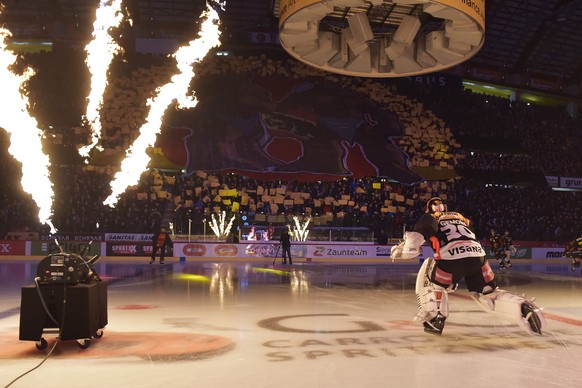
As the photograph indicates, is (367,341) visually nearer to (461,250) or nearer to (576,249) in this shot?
(461,250)

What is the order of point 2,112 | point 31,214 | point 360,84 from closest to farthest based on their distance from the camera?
point 2,112, point 31,214, point 360,84

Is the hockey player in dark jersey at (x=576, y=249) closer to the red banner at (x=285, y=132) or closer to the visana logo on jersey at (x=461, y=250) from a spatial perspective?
the red banner at (x=285, y=132)

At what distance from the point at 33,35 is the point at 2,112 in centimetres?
2632

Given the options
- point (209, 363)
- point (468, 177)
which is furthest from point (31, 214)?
point (468, 177)

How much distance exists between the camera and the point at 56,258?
704 centimetres

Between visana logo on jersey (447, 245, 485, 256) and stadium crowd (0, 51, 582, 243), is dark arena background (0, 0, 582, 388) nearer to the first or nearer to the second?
stadium crowd (0, 51, 582, 243)

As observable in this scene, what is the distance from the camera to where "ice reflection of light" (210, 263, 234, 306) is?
13.1 m

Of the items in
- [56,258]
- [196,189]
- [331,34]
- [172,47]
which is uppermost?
[172,47]

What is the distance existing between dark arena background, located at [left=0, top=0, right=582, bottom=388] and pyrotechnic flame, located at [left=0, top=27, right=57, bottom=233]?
0.19 feet

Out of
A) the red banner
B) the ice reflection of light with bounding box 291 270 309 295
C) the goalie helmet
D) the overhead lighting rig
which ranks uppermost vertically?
the red banner

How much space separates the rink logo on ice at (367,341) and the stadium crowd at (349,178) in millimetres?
18660

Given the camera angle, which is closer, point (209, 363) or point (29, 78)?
point (209, 363)

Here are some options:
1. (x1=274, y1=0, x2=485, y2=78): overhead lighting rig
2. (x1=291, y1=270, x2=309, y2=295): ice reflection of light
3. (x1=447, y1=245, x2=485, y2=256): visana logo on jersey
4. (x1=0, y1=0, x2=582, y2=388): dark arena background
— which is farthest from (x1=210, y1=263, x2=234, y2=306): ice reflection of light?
(x1=274, y1=0, x2=485, y2=78): overhead lighting rig

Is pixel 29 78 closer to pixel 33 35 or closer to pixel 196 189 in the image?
pixel 33 35
